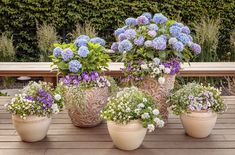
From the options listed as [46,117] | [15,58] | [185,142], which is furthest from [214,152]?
[15,58]

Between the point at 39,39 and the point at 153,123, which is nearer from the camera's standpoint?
the point at 153,123

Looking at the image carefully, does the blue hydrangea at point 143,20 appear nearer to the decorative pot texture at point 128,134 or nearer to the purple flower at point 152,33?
the purple flower at point 152,33

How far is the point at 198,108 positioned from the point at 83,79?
2.60ft

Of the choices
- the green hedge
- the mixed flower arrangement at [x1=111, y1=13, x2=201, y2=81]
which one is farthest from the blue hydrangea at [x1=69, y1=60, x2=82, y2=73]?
the green hedge

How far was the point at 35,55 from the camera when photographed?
538 cm

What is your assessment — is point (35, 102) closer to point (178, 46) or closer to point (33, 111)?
point (33, 111)

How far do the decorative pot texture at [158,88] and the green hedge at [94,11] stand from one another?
296cm

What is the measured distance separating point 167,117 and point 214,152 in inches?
21.8

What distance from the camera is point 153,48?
230cm

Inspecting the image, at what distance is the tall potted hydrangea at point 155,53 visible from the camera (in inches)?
89.4

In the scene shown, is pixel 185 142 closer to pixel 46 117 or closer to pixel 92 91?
pixel 92 91

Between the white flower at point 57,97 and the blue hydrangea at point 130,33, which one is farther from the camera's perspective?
the blue hydrangea at point 130,33

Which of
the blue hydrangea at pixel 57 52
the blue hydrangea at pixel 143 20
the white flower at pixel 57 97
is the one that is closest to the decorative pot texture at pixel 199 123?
the blue hydrangea at pixel 143 20

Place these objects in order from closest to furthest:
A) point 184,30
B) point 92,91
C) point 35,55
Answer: point 92,91
point 184,30
point 35,55
